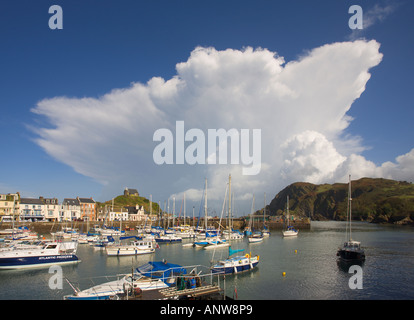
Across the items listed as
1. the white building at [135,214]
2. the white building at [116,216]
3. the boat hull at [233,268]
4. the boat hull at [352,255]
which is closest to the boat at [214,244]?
the boat hull at [233,268]

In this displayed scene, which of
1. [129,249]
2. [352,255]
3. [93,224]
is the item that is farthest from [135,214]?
[352,255]

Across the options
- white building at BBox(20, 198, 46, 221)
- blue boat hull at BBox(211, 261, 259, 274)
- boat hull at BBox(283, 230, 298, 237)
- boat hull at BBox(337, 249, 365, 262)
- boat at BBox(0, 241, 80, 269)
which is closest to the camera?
blue boat hull at BBox(211, 261, 259, 274)

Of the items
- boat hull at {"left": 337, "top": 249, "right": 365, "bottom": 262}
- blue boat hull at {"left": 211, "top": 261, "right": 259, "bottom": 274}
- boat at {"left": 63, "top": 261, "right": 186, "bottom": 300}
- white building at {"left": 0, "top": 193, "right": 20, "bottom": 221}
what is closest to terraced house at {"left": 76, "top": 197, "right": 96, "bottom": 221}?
white building at {"left": 0, "top": 193, "right": 20, "bottom": 221}

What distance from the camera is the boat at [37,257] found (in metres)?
46.0

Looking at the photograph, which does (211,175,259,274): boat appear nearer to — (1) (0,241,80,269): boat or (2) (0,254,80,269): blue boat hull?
(2) (0,254,80,269): blue boat hull

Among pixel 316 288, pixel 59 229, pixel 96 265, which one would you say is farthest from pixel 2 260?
pixel 59 229

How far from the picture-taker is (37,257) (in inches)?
1879

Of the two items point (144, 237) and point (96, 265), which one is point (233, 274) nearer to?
point (96, 265)

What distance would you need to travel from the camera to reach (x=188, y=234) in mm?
102750

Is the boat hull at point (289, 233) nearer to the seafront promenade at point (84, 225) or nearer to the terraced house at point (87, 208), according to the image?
the seafront promenade at point (84, 225)

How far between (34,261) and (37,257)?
771 mm

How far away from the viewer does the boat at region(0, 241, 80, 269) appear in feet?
151
